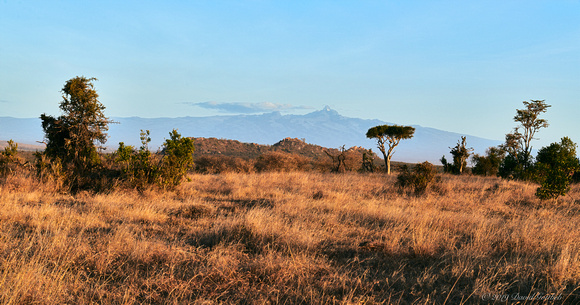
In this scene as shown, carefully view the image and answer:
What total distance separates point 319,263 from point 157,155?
9.37 meters

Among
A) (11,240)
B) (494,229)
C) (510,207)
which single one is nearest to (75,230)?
(11,240)

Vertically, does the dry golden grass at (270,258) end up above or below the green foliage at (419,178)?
below

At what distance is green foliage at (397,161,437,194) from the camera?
45.8 ft

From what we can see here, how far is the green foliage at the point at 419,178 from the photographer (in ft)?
45.8

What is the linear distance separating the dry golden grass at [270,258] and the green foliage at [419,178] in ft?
18.9

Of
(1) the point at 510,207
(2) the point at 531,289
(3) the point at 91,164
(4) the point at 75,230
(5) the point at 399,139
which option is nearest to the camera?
(2) the point at 531,289

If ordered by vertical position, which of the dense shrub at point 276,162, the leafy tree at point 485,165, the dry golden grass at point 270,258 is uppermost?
the leafy tree at point 485,165

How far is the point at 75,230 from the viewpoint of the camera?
20.3 ft

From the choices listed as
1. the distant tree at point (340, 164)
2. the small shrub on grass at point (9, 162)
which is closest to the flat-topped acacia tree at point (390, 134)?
the distant tree at point (340, 164)

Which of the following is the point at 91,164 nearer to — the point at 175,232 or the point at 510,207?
the point at 175,232

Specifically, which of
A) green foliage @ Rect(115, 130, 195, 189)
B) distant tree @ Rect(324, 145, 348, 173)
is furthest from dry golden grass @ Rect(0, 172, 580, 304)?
distant tree @ Rect(324, 145, 348, 173)

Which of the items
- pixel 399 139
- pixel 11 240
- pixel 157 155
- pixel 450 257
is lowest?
pixel 11 240

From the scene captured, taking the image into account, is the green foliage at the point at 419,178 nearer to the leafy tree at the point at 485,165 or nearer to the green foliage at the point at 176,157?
the green foliage at the point at 176,157

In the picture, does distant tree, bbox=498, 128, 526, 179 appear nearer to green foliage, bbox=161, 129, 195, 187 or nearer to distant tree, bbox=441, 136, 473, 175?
distant tree, bbox=441, 136, 473, 175
